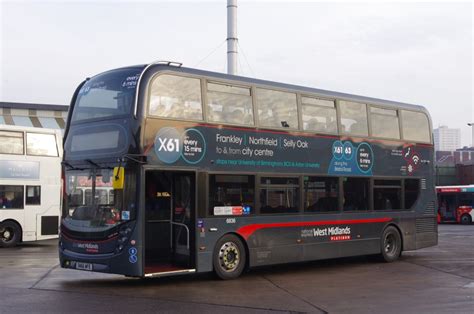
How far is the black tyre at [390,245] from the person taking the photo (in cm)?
1595

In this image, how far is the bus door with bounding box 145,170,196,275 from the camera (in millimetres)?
11867

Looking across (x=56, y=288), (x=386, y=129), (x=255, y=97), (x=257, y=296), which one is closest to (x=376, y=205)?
(x=386, y=129)

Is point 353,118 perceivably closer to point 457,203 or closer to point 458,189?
point 458,189

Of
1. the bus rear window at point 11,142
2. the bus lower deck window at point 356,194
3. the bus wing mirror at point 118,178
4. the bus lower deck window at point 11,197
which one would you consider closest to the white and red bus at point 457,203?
the bus lower deck window at point 356,194

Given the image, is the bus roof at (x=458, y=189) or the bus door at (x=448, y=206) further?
the bus door at (x=448, y=206)

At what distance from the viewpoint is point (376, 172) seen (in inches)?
622

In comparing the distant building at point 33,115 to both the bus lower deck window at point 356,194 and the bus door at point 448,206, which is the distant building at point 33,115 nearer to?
the bus door at point 448,206

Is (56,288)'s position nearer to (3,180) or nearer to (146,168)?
(146,168)

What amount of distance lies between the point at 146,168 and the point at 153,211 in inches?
56.4

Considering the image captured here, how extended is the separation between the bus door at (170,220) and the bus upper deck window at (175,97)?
118 cm

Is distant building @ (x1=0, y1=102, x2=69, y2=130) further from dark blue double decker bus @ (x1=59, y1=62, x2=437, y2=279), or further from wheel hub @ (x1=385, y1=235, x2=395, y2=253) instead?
dark blue double decker bus @ (x1=59, y1=62, x2=437, y2=279)

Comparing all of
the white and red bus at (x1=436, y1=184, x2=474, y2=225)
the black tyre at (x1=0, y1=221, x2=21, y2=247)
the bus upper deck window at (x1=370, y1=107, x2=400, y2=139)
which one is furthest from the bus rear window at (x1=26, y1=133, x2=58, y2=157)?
the white and red bus at (x1=436, y1=184, x2=474, y2=225)

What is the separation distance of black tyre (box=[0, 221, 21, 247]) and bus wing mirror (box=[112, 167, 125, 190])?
1215 cm

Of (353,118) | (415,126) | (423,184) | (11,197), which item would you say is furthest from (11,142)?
(423,184)
